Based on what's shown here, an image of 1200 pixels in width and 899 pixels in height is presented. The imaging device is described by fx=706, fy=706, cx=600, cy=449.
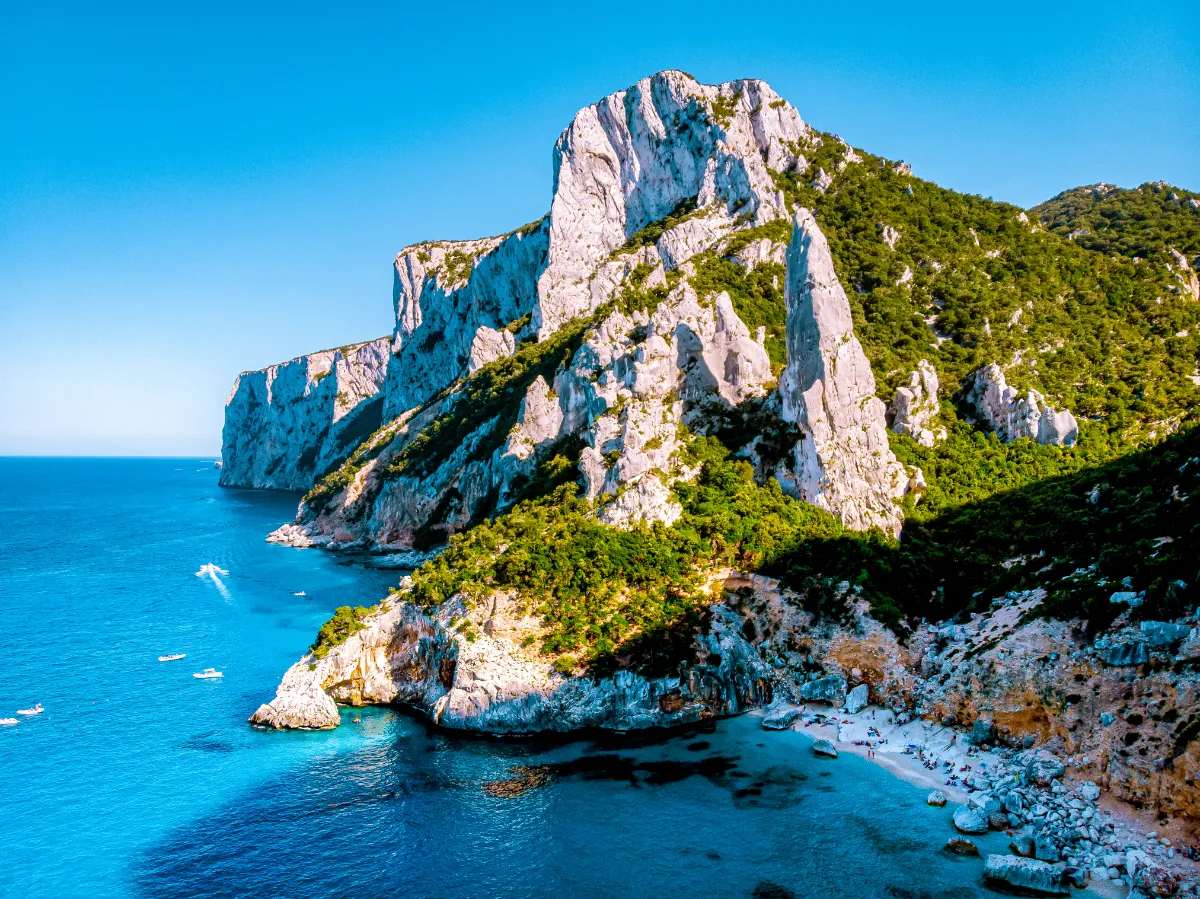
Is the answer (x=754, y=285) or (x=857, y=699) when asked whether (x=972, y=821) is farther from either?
(x=754, y=285)

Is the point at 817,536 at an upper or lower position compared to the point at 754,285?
lower

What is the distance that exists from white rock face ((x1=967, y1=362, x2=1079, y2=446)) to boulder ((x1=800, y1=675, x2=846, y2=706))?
2950cm

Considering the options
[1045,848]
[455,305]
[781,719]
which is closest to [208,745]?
[781,719]

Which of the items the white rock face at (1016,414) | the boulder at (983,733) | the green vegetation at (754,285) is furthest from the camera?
the green vegetation at (754,285)

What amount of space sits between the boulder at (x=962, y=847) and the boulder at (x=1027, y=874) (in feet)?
4.44

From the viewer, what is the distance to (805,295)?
55250 mm

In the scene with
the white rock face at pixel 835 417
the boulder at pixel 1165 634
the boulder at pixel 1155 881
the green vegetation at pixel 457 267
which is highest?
the green vegetation at pixel 457 267

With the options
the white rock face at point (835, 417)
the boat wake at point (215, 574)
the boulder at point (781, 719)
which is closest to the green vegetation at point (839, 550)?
the white rock face at point (835, 417)

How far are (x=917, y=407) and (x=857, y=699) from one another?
1123 inches

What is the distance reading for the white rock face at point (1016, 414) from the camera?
186 ft

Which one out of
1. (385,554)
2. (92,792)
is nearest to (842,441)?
(92,792)

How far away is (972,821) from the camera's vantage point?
1161 inches

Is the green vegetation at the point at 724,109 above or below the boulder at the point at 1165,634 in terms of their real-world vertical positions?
above

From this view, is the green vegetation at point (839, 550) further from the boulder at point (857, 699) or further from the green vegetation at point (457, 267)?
the green vegetation at point (457, 267)
